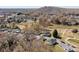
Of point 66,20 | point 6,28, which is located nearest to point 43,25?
point 66,20

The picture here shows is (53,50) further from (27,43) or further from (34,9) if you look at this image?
(34,9)

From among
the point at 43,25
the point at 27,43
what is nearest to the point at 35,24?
the point at 43,25

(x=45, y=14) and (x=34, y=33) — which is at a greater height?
(x=45, y=14)

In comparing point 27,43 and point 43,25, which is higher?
point 43,25
